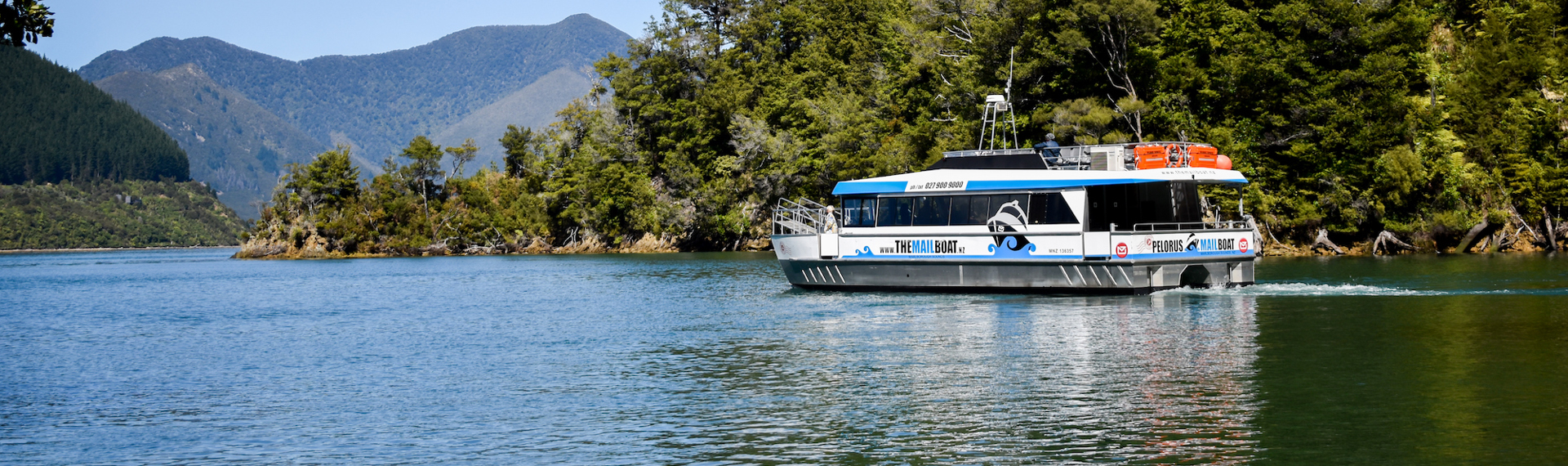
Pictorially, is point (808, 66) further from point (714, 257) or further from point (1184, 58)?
point (1184, 58)

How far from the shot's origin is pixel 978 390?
575 inches

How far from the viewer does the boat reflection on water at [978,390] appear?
444 inches

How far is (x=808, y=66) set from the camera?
78.5m

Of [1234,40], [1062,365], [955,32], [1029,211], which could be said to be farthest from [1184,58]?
[1062,365]

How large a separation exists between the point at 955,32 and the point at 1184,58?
1407 centimetres

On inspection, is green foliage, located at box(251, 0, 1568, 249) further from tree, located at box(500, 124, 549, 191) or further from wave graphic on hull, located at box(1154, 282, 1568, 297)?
tree, located at box(500, 124, 549, 191)

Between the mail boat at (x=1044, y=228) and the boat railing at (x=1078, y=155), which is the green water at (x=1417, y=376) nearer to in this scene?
the mail boat at (x=1044, y=228)

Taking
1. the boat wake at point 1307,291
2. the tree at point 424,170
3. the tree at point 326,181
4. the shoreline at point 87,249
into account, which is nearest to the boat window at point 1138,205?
the boat wake at point 1307,291

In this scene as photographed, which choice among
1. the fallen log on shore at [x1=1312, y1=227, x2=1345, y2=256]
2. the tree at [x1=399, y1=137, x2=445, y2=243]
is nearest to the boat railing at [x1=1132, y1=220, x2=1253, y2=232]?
the fallen log on shore at [x1=1312, y1=227, x2=1345, y2=256]

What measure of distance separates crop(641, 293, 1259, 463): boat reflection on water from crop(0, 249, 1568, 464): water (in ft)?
0.20

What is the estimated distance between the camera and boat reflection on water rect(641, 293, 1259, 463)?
11.3 m

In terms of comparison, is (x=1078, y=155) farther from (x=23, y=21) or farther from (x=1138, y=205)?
(x=23, y=21)

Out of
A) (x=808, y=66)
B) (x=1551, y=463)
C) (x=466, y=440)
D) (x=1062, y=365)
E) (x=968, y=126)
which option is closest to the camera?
(x=1551, y=463)

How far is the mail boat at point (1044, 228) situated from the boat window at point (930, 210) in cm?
3
